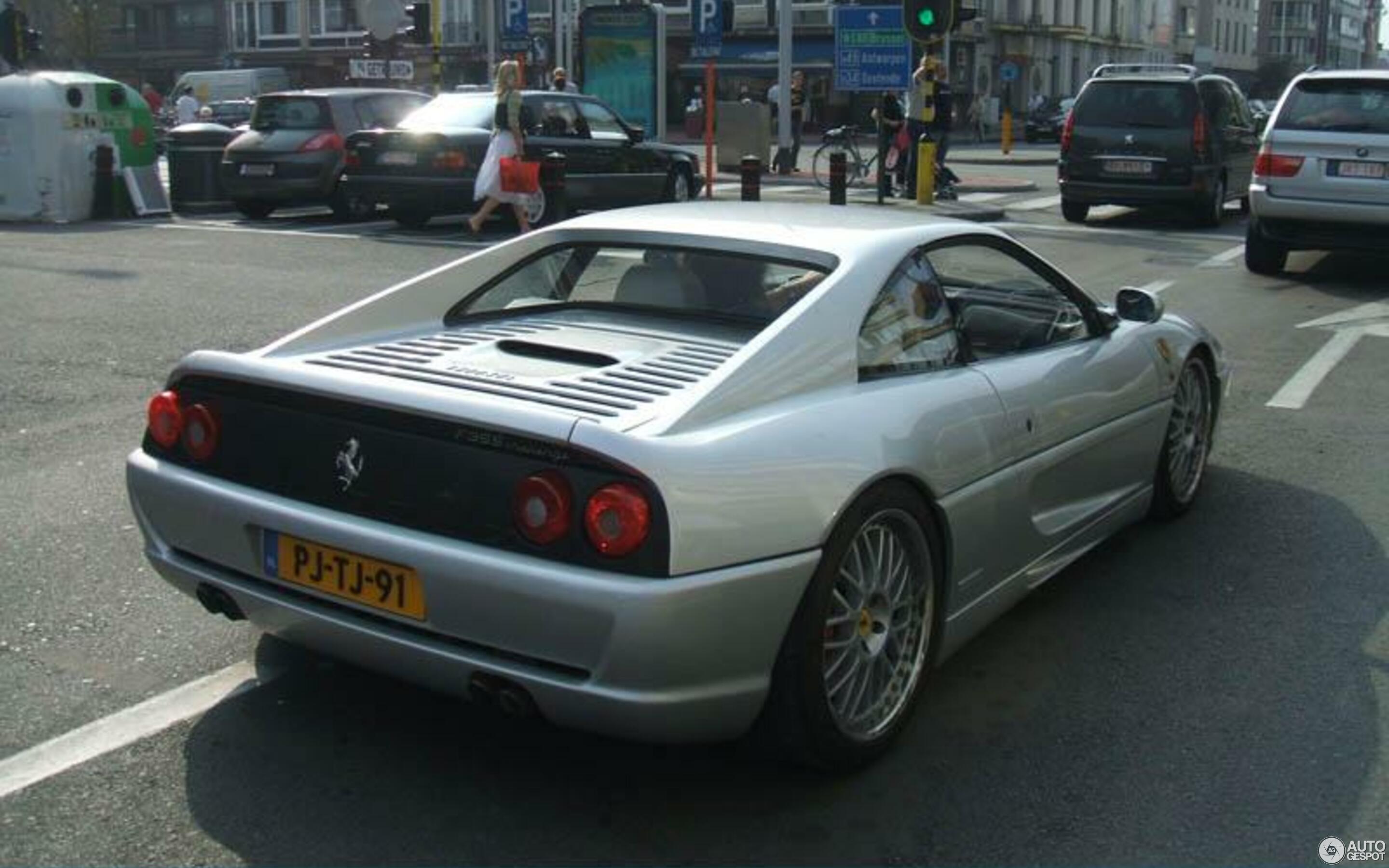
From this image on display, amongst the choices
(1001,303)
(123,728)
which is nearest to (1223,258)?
(1001,303)

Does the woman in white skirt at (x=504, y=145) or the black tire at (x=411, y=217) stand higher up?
the woman in white skirt at (x=504, y=145)

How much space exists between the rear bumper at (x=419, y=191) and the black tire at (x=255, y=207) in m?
2.17

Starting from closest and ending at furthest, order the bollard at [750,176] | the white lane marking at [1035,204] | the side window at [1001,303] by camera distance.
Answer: the side window at [1001,303], the bollard at [750,176], the white lane marking at [1035,204]

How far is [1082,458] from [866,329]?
3.70ft

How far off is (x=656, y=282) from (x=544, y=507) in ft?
4.57

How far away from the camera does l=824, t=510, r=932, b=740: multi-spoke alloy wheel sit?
3.54 meters

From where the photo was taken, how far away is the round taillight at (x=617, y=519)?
313 cm

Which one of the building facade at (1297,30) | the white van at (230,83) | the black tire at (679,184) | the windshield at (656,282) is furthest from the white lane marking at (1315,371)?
the building facade at (1297,30)

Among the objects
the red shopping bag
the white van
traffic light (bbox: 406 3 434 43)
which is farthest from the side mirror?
the white van

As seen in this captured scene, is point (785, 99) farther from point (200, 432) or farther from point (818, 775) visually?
point (818, 775)

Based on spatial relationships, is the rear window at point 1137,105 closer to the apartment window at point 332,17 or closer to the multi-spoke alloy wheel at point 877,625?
the multi-spoke alloy wheel at point 877,625

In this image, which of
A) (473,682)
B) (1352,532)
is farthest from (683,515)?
(1352,532)

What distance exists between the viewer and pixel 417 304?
15.3 feet

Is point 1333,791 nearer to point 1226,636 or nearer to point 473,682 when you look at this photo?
point 1226,636
